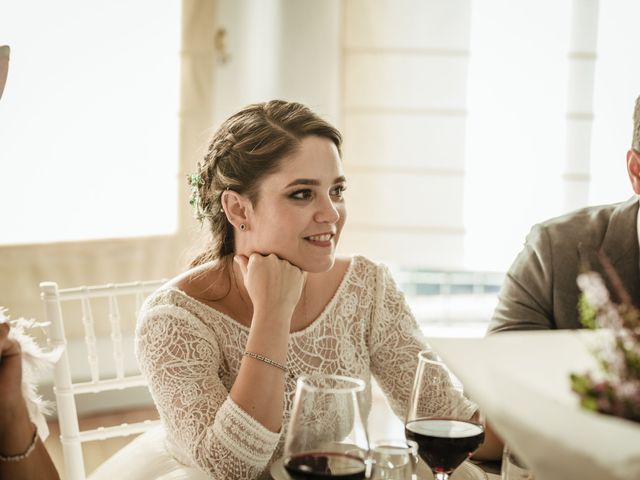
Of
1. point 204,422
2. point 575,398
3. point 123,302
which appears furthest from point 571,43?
point 575,398

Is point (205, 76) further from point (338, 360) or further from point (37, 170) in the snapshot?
point (338, 360)

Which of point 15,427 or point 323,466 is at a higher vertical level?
point 323,466

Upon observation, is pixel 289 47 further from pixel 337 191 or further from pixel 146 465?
pixel 146 465

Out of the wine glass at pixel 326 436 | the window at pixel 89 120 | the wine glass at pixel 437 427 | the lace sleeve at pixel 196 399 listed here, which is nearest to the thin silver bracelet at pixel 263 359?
the lace sleeve at pixel 196 399

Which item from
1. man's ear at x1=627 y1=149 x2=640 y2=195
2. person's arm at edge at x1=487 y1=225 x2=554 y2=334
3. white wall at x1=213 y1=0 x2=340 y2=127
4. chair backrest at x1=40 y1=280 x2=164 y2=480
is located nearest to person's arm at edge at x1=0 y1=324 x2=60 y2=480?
chair backrest at x1=40 y1=280 x2=164 y2=480

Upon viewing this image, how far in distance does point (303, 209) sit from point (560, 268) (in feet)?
2.01

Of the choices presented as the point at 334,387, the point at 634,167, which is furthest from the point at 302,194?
the point at 334,387

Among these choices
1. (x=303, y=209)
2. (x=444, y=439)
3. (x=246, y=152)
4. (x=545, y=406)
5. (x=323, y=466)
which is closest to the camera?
(x=545, y=406)

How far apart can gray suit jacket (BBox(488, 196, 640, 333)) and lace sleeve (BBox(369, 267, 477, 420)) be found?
19cm

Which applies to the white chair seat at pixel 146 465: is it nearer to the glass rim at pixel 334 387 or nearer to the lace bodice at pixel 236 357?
the lace bodice at pixel 236 357

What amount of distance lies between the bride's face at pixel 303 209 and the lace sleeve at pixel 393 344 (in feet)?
0.81

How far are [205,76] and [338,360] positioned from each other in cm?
263

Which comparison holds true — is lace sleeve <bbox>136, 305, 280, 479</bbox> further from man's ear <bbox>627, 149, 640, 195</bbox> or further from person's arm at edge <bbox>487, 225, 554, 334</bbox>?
man's ear <bbox>627, 149, 640, 195</bbox>

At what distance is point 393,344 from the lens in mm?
2062
